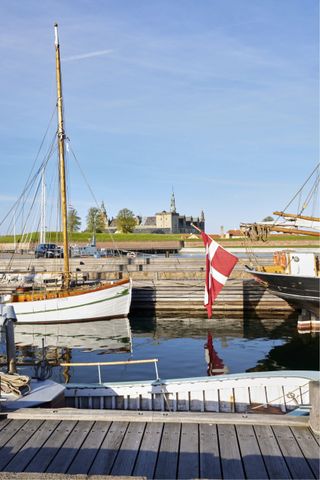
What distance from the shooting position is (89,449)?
6.19m

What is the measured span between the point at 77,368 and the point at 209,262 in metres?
6.71

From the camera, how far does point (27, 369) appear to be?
682 inches

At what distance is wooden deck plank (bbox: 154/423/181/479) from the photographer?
5.54 m

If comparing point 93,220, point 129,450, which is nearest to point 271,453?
point 129,450

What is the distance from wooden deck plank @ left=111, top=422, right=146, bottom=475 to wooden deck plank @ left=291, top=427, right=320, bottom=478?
2255mm

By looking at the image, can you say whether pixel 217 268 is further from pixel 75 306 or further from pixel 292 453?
pixel 75 306

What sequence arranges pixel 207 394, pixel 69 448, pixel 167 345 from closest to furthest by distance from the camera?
pixel 69 448 → pixel 207 394 → pixel 167 345

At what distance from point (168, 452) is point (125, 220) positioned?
5629 inches

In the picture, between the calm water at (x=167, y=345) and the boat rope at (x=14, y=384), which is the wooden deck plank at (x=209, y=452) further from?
the calm water at (x=167, y=345)

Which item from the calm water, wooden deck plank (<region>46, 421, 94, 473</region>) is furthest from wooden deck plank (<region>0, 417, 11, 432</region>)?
the calm water

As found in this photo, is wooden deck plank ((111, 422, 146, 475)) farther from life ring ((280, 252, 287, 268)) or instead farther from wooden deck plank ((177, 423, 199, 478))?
life ring ((280, 252, 287, 268))

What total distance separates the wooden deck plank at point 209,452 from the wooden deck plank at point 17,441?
2526mm

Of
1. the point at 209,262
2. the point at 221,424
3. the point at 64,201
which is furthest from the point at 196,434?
the point at 64,201

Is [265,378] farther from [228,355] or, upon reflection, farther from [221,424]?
[228,355]
